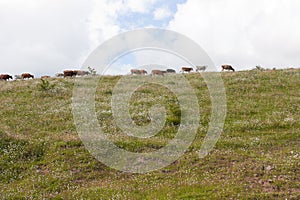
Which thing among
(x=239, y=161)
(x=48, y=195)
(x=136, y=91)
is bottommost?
(x=48, y=195)

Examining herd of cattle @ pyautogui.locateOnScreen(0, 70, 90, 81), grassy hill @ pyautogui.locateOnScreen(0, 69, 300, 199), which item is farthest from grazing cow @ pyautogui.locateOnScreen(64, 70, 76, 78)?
grassy hill @ pyautogui.locateOnScreen(0, 69, 300, 199)

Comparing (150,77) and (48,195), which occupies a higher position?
(150,77)

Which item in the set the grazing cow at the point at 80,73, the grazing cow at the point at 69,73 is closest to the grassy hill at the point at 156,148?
the grazing cow at the point at 69,73

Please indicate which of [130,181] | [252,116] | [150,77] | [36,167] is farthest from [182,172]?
[150,77]

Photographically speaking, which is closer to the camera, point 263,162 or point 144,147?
point 263,162

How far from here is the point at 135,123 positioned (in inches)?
942

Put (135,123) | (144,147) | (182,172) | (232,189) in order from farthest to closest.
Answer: (135,123), (144,147), (182,172), (232,189)

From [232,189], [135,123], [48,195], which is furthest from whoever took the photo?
[135,123]

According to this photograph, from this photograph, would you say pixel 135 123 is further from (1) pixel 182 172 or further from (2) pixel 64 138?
(1) pixel 182 172

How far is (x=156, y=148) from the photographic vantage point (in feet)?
62.0

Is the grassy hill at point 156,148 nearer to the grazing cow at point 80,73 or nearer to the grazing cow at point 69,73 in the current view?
the grazing cow at point 69,73

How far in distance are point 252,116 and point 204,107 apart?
14.3 ft

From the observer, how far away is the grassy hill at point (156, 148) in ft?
45.3

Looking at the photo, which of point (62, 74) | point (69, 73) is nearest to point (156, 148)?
point (69, 73)
